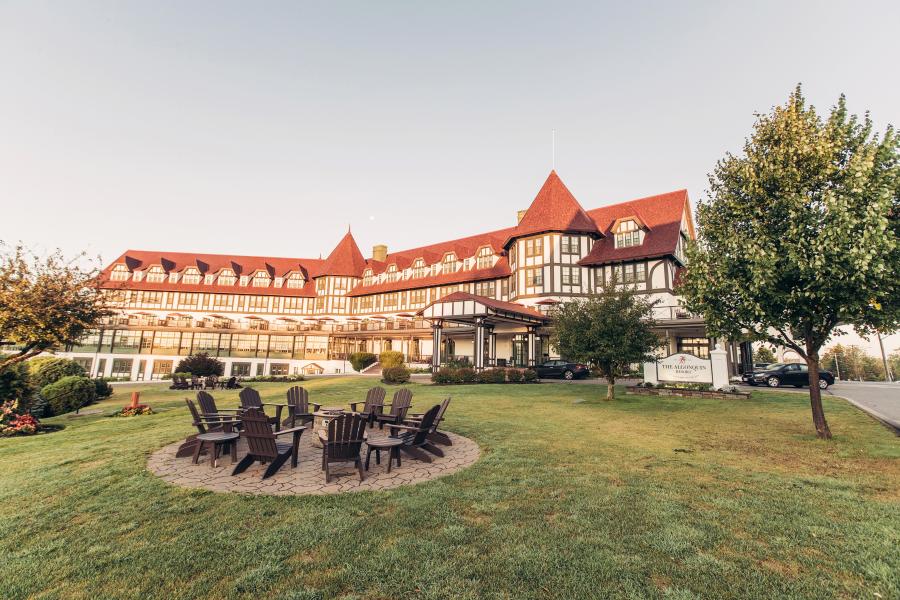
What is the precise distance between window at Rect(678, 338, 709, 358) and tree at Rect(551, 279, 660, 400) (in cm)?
1627

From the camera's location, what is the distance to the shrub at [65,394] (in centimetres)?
1508

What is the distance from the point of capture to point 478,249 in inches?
1516

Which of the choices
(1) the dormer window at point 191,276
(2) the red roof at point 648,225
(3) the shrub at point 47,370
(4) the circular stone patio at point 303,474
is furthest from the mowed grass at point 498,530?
(1) the dormer window at point 191,276

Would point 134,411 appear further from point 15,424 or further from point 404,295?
point 404,295

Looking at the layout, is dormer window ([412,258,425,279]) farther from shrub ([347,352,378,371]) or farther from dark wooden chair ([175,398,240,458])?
dark wooden chair ([175,398,240,458])

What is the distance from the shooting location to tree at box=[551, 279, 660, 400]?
53.0 ft

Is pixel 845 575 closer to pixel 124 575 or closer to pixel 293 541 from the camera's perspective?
pixel 293 541

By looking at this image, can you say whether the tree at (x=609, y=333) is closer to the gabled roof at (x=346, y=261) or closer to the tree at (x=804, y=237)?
the tree at (x=804, y=237)

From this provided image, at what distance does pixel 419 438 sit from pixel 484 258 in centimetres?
3132

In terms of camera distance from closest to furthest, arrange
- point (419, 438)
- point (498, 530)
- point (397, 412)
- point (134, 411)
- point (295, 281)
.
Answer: point (498, 530) < point (419, 438) < point (397, 412) < point (134, 411) < point (295, 281)

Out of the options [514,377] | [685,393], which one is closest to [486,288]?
[514,377]

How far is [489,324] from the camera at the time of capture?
94.5ft

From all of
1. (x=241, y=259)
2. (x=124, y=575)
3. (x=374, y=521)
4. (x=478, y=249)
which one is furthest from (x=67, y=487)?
(x=241, y=259)

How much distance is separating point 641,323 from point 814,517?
40.6 ft
